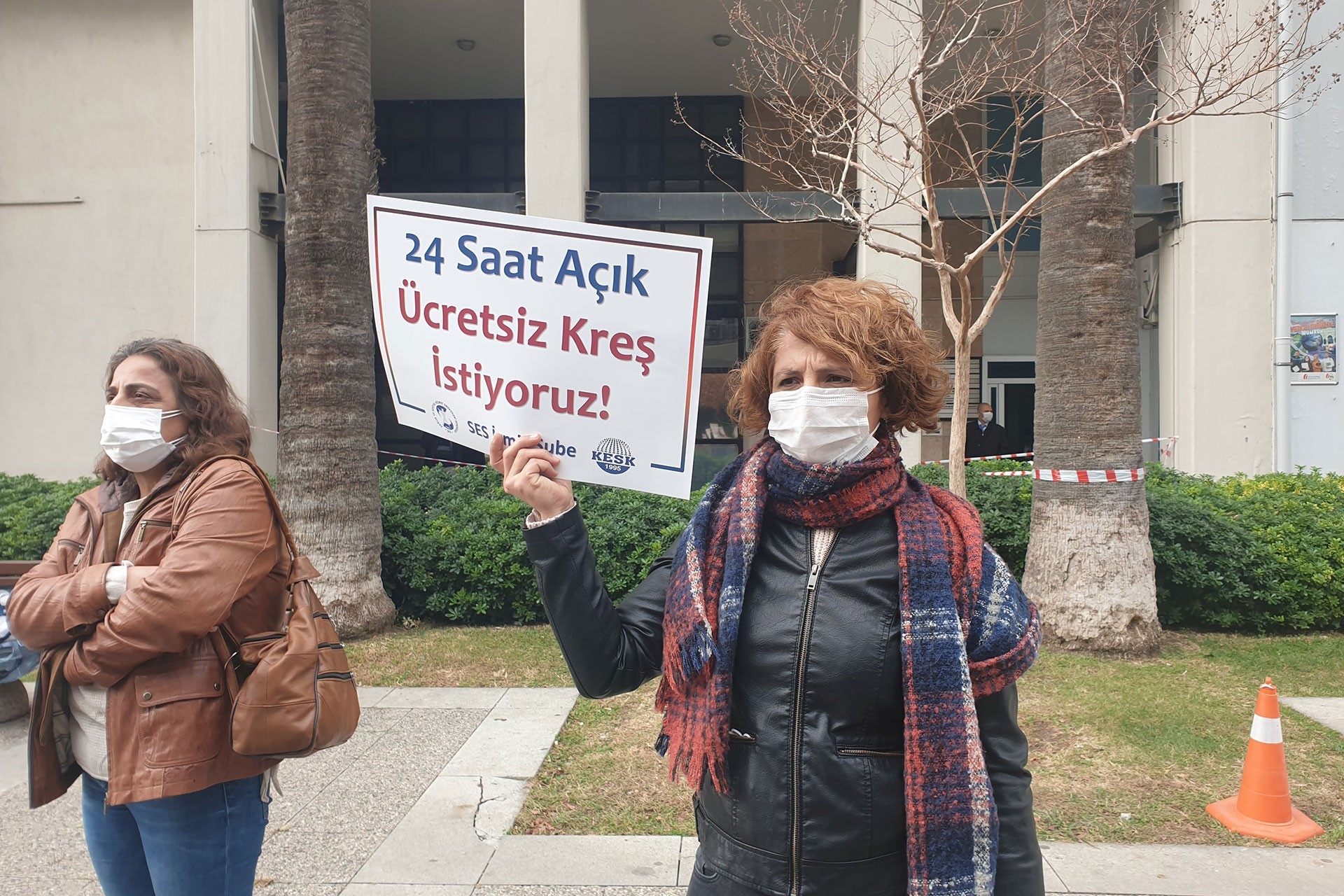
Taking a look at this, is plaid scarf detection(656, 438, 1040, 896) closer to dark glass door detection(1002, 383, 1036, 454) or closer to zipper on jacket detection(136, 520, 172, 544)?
zipper on jacket detection(136, 520, 172, 544)

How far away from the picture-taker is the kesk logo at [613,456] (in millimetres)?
2096

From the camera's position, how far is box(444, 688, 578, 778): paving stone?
4.96 meters

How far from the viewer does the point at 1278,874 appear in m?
3.80

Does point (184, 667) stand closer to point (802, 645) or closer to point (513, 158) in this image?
point (802, 645)

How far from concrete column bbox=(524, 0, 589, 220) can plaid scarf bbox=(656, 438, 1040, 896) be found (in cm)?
921

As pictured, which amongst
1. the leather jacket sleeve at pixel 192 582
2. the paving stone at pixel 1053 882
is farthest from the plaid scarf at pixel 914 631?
the paving stone at pixel 1053 882

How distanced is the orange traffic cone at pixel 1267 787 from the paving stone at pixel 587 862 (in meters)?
2.49

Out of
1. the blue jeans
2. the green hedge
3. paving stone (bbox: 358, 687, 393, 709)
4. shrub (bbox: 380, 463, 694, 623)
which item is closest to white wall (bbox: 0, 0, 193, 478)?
the green hedge

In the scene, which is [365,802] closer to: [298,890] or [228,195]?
[298,890]

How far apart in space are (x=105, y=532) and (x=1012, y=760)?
7.51 ft

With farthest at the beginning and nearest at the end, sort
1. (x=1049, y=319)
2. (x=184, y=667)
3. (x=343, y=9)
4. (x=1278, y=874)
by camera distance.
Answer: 1. (x=343, y=9)
2. (x=1049, y=319)
3. (x=1278, y=874)
4. (x=184, y=667)

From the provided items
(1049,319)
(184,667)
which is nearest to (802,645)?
(184,667)

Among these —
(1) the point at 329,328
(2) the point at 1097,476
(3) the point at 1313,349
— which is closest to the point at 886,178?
(2) the point at 1097,476

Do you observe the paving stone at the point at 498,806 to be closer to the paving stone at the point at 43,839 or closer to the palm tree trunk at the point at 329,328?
the paving stone at the point at 43,839
